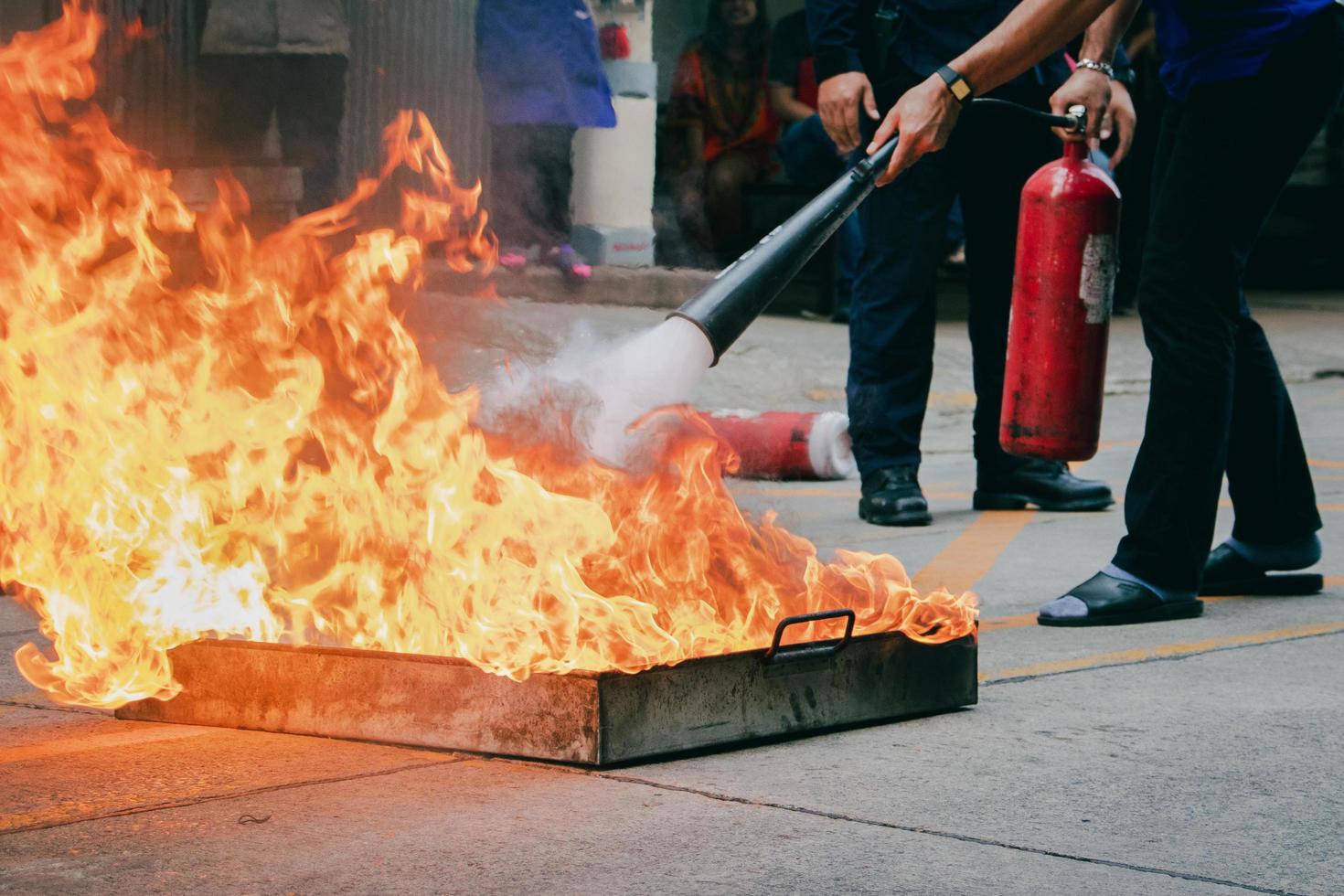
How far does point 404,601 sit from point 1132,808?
49.7 inches

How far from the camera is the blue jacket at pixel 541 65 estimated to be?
9719 mm

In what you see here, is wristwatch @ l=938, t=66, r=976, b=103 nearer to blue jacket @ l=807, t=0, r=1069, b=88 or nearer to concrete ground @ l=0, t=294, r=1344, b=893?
concrete ground @ l=0, t=294, r=1344, b=893

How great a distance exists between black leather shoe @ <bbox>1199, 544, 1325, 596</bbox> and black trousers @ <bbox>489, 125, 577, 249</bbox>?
19.2 ft

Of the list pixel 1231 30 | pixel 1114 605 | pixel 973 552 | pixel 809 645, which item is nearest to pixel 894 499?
pixel 973 552

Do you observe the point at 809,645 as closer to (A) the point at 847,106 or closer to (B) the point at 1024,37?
(B) the point at 1024,37

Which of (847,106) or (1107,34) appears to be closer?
(1107,34)

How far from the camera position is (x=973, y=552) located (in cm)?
543

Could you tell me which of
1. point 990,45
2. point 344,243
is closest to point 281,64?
point 344,243

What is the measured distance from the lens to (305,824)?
2.69m

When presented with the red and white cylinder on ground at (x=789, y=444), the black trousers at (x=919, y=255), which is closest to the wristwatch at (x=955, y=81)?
the black trousers at (x=919, y=255)

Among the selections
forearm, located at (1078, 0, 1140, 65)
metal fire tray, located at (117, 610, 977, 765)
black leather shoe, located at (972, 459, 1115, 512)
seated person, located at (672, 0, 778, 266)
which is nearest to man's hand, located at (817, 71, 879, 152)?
forearm, located at (1078, 0, 1140, 65)

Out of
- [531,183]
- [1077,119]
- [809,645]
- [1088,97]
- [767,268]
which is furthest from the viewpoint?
[531,183]

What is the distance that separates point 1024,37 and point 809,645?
1.66 m

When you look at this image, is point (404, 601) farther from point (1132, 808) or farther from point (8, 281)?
point (1132, 808)
